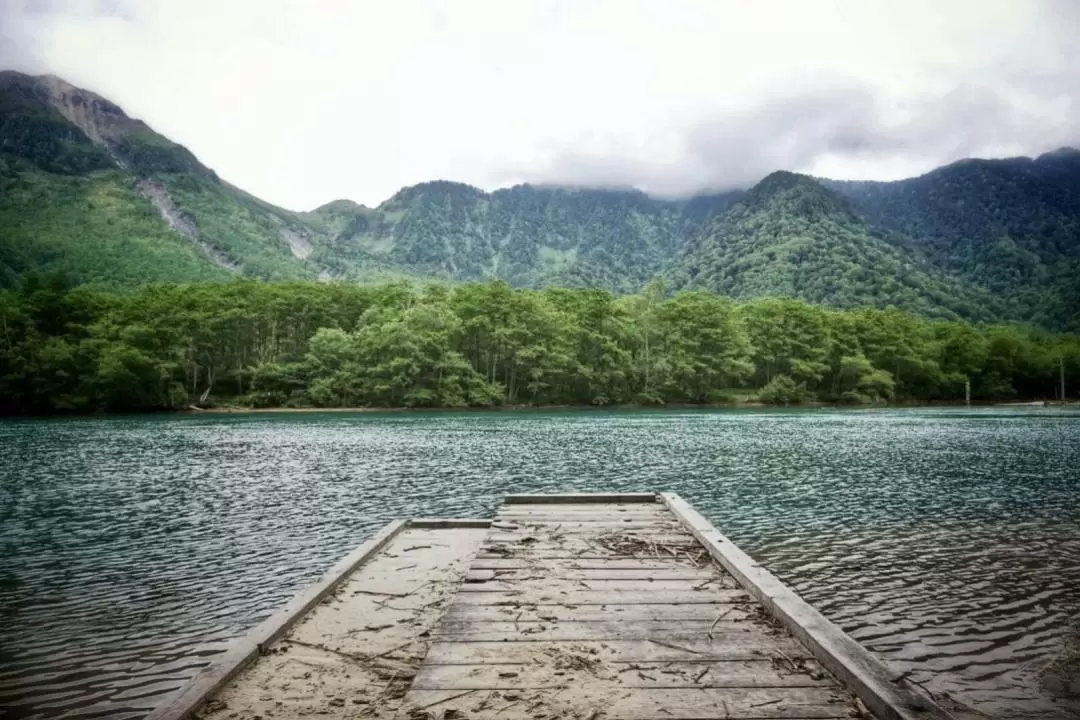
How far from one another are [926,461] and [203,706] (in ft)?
115

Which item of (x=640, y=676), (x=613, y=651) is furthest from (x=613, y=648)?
(x=640, y=676)

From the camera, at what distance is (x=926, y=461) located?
3275 cm

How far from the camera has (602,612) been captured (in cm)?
666

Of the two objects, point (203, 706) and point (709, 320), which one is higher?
point (709, 320)

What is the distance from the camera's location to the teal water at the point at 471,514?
9.16 meters

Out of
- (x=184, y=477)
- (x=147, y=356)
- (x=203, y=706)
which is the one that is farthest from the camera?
(x=147, y=356)

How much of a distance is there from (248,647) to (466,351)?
9441cm

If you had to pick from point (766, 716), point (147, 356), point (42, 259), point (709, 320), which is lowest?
point (766, 716)

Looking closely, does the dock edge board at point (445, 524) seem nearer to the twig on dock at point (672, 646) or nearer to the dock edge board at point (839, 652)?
the dock edge board at point (839, 652)

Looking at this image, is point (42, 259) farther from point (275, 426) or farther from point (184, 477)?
point (184, 477)

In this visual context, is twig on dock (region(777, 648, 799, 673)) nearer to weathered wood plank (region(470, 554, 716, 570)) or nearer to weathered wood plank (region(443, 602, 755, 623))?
weathered wood plank (region(443, 602, 755, 623))

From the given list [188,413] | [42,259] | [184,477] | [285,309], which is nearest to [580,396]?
[285,309]

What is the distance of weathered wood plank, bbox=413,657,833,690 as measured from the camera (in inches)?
193

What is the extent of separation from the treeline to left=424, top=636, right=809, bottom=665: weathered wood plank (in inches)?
3317
